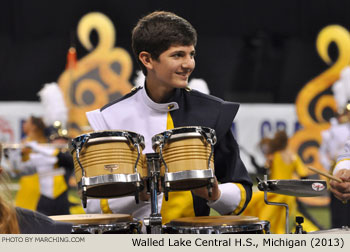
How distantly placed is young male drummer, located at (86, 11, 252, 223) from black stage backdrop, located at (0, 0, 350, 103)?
1114 centimetres

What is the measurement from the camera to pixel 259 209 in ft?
12.7

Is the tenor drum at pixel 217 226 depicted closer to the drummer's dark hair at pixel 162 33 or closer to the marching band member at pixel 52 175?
the drummer's dark hair at pixel 162 33

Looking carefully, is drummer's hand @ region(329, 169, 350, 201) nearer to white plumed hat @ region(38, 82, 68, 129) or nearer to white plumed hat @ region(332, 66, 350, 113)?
white plumed hat @ region(38, 82, 68, 129)

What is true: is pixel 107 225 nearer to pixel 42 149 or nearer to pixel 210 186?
pixel 210 186

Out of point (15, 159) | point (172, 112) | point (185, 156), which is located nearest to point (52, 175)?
point (15, 159)

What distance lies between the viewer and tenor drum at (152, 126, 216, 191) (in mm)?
2477

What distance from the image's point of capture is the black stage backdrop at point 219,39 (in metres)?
14.3

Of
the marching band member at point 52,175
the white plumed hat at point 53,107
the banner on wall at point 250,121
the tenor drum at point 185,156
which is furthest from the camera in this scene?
the banner on wall at point 250,121

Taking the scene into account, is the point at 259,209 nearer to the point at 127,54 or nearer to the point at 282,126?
the point at 282,126

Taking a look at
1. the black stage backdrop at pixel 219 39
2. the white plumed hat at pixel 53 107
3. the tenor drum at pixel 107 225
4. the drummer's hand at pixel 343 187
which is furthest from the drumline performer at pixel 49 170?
the black stage backdrop at pixel 219 39

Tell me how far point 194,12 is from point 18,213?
12.6 m

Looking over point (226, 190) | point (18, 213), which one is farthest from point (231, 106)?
point (18, 213)

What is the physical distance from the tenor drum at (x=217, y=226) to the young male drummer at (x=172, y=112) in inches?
7.9

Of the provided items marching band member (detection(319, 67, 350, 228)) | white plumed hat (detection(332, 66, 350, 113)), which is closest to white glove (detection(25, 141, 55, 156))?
marching band member (detection(319, 67, 350, 228))
